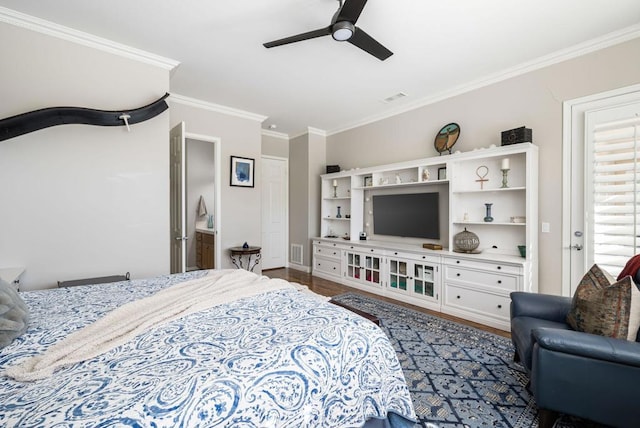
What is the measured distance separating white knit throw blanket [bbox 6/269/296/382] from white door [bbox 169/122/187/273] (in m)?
1.25

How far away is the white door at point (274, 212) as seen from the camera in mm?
5746

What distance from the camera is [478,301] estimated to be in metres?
3.11

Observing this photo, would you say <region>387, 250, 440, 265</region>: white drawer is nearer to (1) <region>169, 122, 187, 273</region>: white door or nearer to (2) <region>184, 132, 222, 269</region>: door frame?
(2) <region>184, 132, 222, 269</region>: door frame

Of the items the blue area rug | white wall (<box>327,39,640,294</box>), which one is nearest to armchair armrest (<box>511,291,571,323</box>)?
the blue area rug

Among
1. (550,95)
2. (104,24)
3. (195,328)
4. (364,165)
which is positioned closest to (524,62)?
(550,95)

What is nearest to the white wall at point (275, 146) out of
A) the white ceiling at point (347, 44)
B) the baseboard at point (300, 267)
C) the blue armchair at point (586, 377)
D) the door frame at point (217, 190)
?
the door frame at point (217, 190)

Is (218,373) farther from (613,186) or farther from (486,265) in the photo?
(613,186)

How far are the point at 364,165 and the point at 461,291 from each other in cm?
260

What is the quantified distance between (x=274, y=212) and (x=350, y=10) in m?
4.41

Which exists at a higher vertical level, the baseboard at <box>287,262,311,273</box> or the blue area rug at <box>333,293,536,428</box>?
the baseboard at <box>287,262,311,273</box>

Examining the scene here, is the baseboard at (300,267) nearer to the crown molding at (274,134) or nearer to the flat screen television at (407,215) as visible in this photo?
the flat screen television at (407,215)

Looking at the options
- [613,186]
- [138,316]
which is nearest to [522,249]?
[613,186]

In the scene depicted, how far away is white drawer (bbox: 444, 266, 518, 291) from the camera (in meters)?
2.89

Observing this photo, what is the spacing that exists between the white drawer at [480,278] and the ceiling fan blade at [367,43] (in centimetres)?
243
